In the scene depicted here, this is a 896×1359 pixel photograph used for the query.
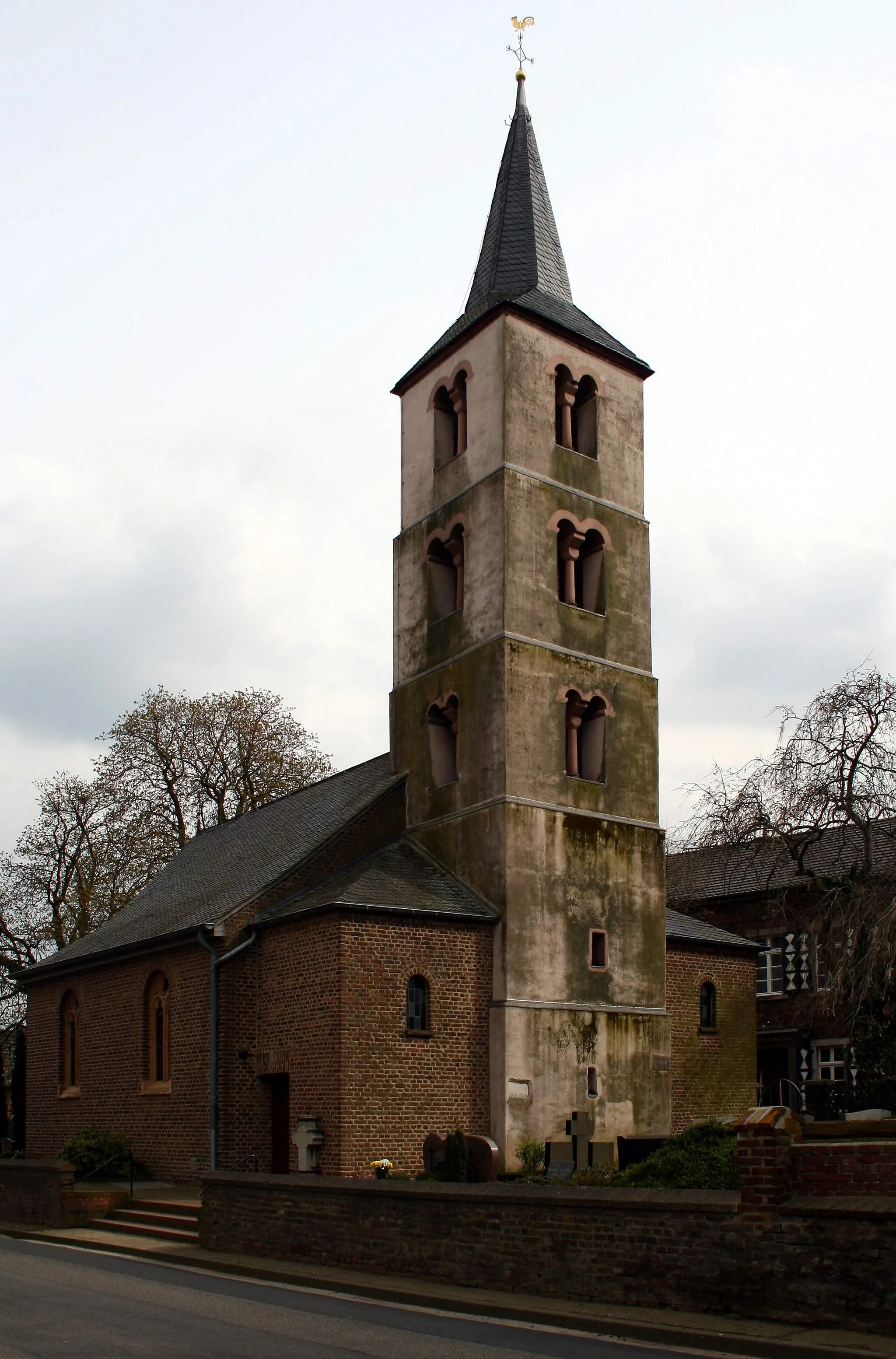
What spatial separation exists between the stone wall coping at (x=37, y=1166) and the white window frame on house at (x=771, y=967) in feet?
72.8

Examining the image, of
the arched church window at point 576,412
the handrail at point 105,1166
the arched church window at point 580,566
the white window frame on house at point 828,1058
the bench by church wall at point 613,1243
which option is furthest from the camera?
the white window frame on house at point 828,1058

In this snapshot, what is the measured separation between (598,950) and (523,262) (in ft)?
51.5

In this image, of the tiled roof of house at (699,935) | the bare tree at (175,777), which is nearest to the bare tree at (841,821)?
the tiled roof of house at (699,935)

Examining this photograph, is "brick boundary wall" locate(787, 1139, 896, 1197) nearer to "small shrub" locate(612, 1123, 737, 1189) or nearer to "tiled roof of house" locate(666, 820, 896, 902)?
"small shrub" locate(612, 1123, 737, 1189)

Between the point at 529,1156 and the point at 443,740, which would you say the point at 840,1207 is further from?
the point at 443,740

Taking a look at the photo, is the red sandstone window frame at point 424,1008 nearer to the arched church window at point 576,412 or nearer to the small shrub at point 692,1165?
the small shrub at point 692,1165

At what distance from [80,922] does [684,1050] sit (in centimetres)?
2700

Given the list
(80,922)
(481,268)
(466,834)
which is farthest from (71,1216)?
(80,922)

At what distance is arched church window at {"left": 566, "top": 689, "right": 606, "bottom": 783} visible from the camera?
2695 cm

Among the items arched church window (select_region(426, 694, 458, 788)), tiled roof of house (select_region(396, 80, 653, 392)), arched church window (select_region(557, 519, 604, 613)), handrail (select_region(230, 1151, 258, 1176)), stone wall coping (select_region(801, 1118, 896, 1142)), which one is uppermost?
tiled roof of house (select_region(396, 80, 653, 392))

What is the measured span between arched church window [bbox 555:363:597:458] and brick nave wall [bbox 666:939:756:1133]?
36.0ft

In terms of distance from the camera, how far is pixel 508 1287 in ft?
44.0

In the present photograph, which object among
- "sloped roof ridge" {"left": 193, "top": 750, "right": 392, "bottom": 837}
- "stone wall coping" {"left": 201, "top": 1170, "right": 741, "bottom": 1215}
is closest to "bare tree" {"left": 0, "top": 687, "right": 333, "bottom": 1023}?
"sloped roof ridge" {"left": 193, "top": 750, "right": 392, "bottom": 837}

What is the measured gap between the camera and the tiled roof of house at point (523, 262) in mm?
29109
